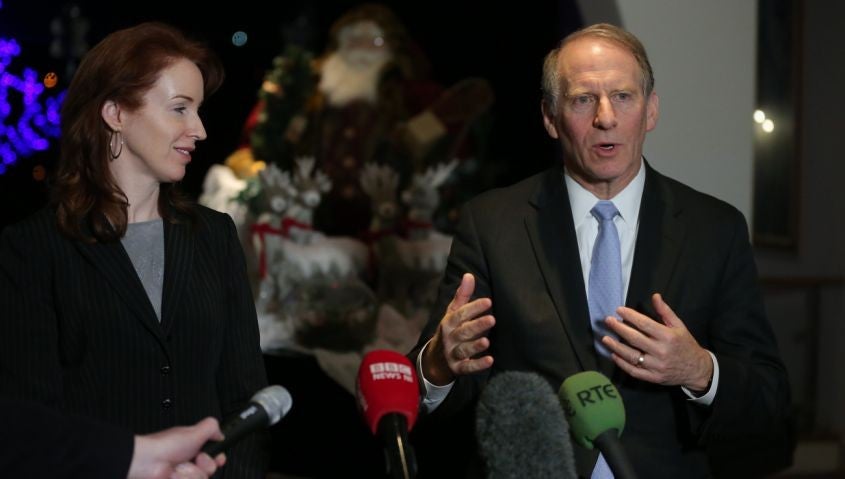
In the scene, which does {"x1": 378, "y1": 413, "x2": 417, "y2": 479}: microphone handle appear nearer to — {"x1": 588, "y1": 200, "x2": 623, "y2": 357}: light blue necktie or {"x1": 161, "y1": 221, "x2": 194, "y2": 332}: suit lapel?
{"x1": 161, "y1": 221, "x2": 194, "y2": 332}: suit lapel

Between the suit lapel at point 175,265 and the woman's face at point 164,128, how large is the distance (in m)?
0.10

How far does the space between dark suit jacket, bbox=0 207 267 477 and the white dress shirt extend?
346mm

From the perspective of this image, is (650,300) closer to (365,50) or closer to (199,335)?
(199,335)

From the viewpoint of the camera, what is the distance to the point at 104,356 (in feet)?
6.06

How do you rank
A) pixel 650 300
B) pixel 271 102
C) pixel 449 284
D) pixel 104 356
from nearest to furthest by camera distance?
pixel 104 356 → pixel 650 300 → pixel 449 284 → pixel 271 102

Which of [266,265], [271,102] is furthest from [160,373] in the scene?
[271,102]

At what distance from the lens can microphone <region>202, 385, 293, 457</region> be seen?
141cm

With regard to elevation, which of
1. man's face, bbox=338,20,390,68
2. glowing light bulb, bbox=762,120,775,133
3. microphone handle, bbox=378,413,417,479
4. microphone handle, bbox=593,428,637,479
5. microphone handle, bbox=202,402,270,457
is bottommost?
microphone handle, bbox=593,428,637,479

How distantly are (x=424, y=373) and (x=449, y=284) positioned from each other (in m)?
0.20

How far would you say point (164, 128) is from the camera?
193cm

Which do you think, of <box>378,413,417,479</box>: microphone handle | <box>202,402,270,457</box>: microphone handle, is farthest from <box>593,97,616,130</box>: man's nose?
<box>202,402,270,457</box>: microphone handle

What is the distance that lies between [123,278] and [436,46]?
14.1 feet

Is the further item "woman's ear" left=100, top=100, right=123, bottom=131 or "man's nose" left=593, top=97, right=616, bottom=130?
"man's nose" left=593, top=97, right=616, bottom=130

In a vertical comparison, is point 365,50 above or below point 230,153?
above
